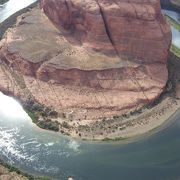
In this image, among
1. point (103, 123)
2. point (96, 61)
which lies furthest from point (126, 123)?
point (96, 61)

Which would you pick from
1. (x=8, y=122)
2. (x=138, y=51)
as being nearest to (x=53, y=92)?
(x=8, y=122)

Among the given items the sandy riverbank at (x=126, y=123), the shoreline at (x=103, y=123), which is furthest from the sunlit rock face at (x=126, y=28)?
the shoreline at (x=103, y=123)

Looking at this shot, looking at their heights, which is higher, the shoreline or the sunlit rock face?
the sunlit rock face

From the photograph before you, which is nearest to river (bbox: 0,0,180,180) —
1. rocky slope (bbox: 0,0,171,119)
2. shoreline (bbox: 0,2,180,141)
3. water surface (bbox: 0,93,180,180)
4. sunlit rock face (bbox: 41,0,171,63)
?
water surface (bbox: 0,93,180,180)

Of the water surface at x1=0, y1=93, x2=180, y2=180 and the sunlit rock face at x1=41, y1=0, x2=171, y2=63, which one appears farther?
the sunlit rock face at x1=41, y1=0, x2=171, y2=63

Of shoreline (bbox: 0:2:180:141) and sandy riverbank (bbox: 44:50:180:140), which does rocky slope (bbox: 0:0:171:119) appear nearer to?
shoreline (bbox: 0:2:180:141)

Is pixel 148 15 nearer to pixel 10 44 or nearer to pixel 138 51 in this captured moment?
pixel 138 51

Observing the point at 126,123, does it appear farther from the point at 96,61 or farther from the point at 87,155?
the point at 96,61
